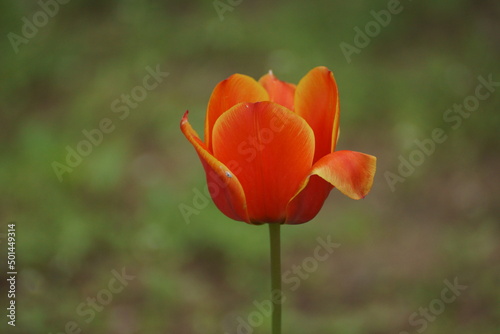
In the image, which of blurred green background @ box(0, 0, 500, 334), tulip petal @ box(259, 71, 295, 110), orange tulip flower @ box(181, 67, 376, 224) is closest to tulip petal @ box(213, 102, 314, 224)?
orange tulip flower @ box(181, 67, 376, 224)

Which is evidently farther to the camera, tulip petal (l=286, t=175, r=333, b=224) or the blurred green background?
the blurred green background

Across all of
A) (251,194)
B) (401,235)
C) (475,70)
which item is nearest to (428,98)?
(475,70)

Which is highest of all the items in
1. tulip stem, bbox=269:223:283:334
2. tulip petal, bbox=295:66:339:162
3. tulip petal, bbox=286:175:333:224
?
tulip petal, bbox=295:66:339:162

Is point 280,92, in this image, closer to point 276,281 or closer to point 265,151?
point 265,151

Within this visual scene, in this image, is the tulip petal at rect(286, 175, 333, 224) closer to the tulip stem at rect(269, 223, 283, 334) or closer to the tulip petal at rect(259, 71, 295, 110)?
the tulip stem at rect(269, 223, 283, 334)

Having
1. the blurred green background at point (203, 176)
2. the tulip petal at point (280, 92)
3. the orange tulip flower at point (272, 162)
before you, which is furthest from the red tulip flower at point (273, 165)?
the blurred green background at point (203, 176)

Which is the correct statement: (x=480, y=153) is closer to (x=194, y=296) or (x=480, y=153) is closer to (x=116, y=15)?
(x=194, y=296)
